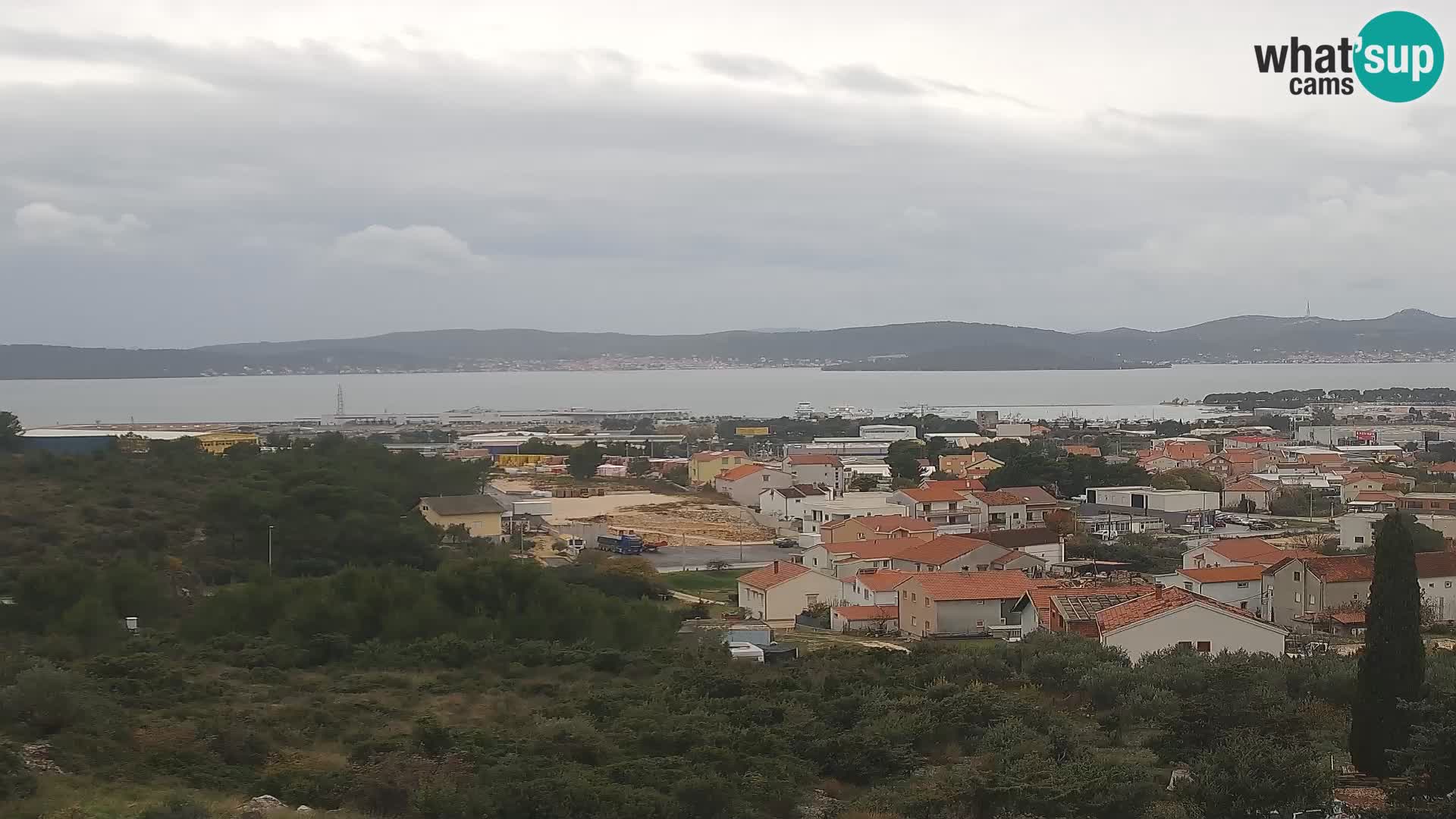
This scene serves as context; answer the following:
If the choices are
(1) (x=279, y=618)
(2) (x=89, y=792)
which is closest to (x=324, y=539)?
(1) (x=279, y=618)

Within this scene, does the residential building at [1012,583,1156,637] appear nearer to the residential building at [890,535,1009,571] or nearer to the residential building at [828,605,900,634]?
the residential building at [828,605,900,634]

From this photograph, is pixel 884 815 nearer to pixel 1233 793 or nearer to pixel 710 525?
pixel 1233 793

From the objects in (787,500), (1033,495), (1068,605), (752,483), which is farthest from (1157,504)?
(1068,605)

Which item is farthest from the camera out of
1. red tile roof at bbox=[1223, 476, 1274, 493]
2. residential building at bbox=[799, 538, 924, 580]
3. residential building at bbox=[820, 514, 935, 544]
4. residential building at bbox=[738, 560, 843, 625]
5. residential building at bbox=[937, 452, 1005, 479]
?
residential building at bbox=[937, 452, 1005, 479]

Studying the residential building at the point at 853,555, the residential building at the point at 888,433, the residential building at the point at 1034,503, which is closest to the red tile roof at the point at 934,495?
the residential building at the point at 1034,503

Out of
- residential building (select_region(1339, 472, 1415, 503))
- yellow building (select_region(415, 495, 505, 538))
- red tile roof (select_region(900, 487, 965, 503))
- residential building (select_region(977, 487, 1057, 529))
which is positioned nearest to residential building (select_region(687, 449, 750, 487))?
red tile roof (select_region(900, 487, 965, 503))

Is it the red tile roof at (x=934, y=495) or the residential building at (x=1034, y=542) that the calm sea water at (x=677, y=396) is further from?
the residential building at (x=1034, y=542)
